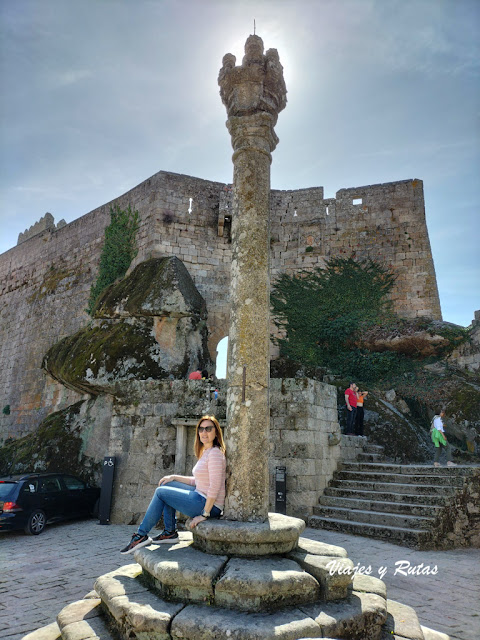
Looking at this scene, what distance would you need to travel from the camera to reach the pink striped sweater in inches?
146

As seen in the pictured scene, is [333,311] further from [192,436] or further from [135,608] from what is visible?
[135,608]

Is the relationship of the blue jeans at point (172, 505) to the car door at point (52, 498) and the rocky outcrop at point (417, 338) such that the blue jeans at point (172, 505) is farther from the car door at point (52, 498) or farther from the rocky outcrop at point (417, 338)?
the rocky outcrop at point (417, 338)

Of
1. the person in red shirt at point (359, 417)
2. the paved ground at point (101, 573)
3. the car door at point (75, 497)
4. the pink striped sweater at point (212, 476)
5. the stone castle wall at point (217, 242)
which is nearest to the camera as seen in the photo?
the pink striped sweater at point (212, 476)

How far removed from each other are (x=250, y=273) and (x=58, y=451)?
9.20 meters

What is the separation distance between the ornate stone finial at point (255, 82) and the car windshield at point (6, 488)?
7104 mm

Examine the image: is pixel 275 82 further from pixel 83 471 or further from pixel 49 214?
pixel 49 214

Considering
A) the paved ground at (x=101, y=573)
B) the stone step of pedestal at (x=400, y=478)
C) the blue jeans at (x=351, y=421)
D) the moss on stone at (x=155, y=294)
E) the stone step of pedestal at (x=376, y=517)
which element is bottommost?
the paved ground at (x=101, y=573)

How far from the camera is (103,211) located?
732 inches

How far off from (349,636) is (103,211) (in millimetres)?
18193

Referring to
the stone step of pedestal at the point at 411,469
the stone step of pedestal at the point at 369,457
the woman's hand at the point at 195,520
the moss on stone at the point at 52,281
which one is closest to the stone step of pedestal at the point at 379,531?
the stone step of pedestal at the point at 411,469

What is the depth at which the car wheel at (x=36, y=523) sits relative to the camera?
769 centimetres

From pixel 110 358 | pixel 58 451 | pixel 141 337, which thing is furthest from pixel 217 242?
pixel 58 451

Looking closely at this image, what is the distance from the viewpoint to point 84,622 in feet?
10.1

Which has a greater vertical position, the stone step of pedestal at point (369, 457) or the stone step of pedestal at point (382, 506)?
the stone step of pedestal at point (369, 457)
